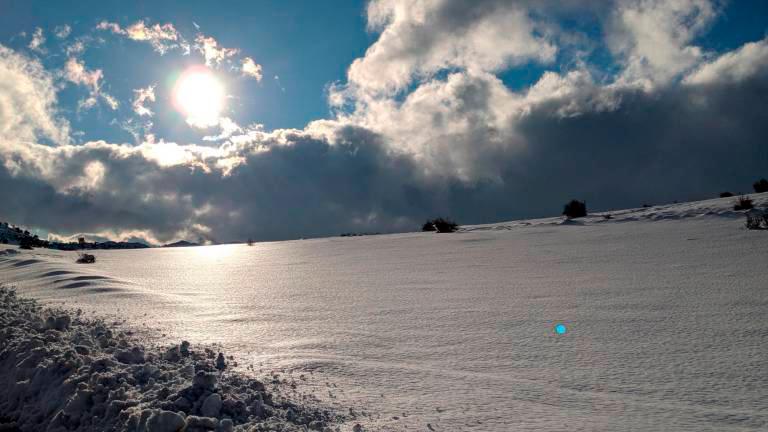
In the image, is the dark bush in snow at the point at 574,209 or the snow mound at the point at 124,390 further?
the dark bush in snow at the point at 574,209

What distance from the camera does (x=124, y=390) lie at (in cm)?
175

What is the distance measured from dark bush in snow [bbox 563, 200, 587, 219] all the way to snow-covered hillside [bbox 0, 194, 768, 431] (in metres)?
5.12

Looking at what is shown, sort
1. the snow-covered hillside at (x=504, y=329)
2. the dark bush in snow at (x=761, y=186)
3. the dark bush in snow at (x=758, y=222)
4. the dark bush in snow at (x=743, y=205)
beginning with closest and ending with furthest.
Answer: the snow-covered hillside at (x=504, y=329), the dark bush in snow at (x=758, y=222), the dark bush in snow at (x=743, y=205), the dark bush in snow at (x=761, y=186)

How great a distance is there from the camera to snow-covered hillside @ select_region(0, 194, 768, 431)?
149cm

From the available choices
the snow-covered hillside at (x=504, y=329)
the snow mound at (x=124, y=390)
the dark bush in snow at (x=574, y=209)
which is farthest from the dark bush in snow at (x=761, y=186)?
the snow mound at (x=124, y=390)

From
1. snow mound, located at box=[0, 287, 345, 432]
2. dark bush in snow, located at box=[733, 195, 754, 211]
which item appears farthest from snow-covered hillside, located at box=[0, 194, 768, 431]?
dark bush in snow, located at box=[733, 195, 754, 211]

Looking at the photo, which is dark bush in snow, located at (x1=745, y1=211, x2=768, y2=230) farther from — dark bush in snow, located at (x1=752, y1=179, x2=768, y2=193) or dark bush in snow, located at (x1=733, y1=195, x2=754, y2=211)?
dark bush in snow, located at (x1=752, y1=179, x2=768, y2=193)

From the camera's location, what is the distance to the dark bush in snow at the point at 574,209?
10.4 m

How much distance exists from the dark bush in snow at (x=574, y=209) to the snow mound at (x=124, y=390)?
984 centimetres

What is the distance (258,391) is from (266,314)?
55.2 inches

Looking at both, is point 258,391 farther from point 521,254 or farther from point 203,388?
point 521,254

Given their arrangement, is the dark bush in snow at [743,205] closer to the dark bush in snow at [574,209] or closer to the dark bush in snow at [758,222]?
the dark bush in snow at [758,222]

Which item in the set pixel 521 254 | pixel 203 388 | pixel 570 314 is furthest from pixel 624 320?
pixel 521 254

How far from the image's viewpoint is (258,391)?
1702 mm
